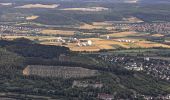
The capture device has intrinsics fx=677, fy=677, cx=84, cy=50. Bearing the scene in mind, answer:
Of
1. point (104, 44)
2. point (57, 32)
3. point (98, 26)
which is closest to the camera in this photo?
point (104, 44)

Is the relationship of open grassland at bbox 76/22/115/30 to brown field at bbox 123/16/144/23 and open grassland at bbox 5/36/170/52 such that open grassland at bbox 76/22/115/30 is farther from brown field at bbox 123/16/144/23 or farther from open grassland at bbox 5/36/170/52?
open grassland at bbox 5/36/170/52

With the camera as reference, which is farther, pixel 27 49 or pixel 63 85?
pixel 27 49

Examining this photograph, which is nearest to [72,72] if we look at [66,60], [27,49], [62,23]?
[66,60]

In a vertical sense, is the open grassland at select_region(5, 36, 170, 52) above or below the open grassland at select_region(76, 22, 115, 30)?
above

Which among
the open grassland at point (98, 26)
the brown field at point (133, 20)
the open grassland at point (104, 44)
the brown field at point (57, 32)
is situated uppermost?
the open grassland at point (104, 44)

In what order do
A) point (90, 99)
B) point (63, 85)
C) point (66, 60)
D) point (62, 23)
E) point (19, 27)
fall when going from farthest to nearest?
1. point (62, 23)
2. point (19, 27)
3. point (66, 60)
4. point (63, 85)
5. point (90, 99)

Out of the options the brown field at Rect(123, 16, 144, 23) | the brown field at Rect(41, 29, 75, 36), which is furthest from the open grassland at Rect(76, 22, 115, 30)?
the brown field at Rect(41, 29, 75, 36)

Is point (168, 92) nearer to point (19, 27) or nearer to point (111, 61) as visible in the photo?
point (111, 61)

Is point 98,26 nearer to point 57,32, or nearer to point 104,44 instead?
point 57,32

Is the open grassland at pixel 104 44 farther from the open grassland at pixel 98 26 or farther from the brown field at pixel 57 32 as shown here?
the open grassland at pixel 98 26

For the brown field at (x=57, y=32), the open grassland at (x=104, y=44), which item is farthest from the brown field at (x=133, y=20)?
the open grassland at (x=104, y=44)

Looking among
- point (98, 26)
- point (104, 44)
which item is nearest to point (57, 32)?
point (98, 26)
